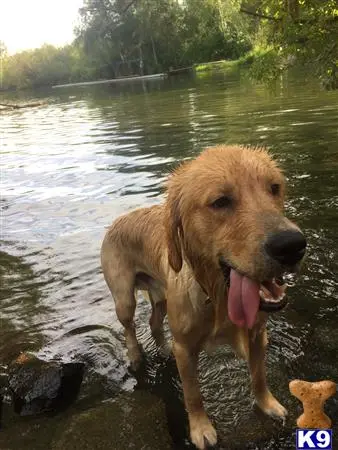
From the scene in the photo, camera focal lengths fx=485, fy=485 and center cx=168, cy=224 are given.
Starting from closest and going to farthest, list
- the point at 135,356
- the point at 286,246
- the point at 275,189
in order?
the point at 286,246 < the point at 275,189 < the point at 135,356

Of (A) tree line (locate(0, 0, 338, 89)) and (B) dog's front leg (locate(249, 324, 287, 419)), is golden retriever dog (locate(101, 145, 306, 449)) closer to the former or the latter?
(B) dog's front leg (locate(249, 324, 287, 419))

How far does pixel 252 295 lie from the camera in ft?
10.4

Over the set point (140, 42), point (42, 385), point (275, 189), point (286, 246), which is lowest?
point (42, 385)

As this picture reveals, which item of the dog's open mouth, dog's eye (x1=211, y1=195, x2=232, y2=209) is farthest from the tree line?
the dog's open mouth

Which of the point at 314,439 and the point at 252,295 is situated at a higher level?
the point at 252,295

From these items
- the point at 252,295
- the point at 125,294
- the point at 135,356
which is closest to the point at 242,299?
the point at 252,295

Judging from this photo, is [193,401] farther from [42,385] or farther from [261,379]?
[42,385]

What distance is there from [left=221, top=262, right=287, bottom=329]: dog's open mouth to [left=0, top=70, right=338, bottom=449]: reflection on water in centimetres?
135

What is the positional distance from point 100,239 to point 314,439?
5965mm

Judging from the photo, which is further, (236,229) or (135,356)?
(135,356)

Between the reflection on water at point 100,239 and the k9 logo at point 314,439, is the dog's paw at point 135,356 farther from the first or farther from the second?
the k9 logo at point 314,439

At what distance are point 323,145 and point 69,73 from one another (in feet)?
436

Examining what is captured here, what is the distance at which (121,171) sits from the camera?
1362cm

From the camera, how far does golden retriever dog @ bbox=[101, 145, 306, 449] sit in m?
2.99
